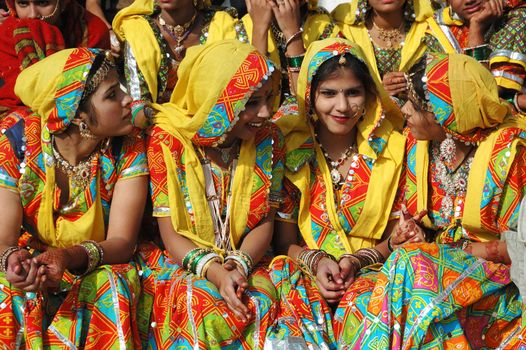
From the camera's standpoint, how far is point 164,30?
584cm

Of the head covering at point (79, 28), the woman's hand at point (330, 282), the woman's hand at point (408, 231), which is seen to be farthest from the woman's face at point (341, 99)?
the head covering at point (79, 28)

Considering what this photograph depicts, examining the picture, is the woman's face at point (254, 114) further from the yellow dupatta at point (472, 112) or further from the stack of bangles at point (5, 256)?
the stack of bangles at point (5, 256)

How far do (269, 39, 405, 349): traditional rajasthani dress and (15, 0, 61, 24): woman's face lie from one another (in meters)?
1.55

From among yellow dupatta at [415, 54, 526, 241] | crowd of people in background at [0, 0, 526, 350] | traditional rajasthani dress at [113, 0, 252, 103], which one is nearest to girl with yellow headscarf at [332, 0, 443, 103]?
crowd of people in background at [0, 0, 526, 350]

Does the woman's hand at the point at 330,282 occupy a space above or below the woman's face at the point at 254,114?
below

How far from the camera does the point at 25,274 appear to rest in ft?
14.2

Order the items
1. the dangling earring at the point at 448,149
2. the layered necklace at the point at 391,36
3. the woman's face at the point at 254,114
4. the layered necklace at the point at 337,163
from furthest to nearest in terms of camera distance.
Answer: the layered necklace at the point at 391,36 → the layered necklace at the point at 337,163 → the dangling earring at the point at 448,149 → the woman's face at the point at 254,114

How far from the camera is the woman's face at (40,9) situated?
570 centimetres

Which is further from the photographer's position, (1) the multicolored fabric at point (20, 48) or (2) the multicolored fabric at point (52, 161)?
(1) the multicolored fabric at point (20, 48)

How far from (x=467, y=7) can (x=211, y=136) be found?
1.87 meters

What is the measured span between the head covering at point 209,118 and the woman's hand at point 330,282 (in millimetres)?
481

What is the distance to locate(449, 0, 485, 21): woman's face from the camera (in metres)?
5.71

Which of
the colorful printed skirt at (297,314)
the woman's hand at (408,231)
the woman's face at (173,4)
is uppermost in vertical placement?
the woman's face at (173,4)

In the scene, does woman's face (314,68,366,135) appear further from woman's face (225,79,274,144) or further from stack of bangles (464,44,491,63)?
stack of bangles (464,44,491,63)
